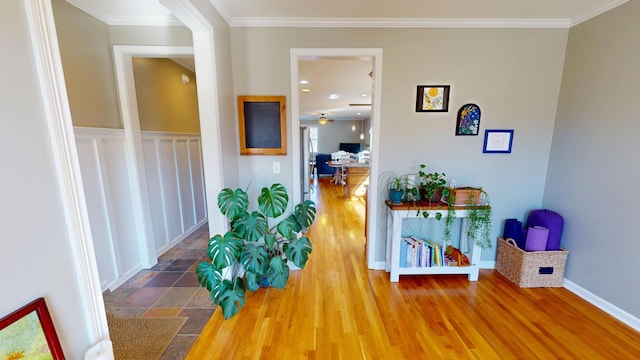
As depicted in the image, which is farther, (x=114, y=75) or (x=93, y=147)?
(x=114, y=75)

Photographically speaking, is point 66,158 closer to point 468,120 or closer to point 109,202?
point 109,202

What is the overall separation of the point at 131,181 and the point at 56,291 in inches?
74.1

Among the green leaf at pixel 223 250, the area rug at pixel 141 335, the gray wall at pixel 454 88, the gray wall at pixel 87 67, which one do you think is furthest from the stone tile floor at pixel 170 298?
the gray wall at pixel 87 67

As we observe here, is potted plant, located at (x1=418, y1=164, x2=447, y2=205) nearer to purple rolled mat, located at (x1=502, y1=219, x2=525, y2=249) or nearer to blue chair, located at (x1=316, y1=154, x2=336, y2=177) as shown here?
purple rolled mat, located at (x1=502, y1=219, x2=525, y2=249)

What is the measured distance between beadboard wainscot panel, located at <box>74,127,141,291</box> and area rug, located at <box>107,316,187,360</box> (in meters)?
0.53

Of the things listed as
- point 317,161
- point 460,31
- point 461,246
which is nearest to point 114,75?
point 460,31

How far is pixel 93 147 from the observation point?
6.67 ft

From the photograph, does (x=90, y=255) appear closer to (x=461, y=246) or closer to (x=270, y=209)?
(x=270, y=209)

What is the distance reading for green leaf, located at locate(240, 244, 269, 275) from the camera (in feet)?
6.66

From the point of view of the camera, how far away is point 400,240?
236 centimetres

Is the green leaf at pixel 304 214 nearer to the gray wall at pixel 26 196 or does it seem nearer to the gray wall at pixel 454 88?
the gray wall at pixel 454 88

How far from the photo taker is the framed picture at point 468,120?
7.75 ft

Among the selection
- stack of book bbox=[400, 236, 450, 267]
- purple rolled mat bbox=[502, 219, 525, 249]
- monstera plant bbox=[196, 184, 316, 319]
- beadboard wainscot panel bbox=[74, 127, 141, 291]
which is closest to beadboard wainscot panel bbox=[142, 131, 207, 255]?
beadboard wainscot panel bbox=[74, 127, 141, 291]

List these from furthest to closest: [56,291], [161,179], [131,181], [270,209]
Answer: [161,179] → [131,181] → [270,209] → [56,291]
